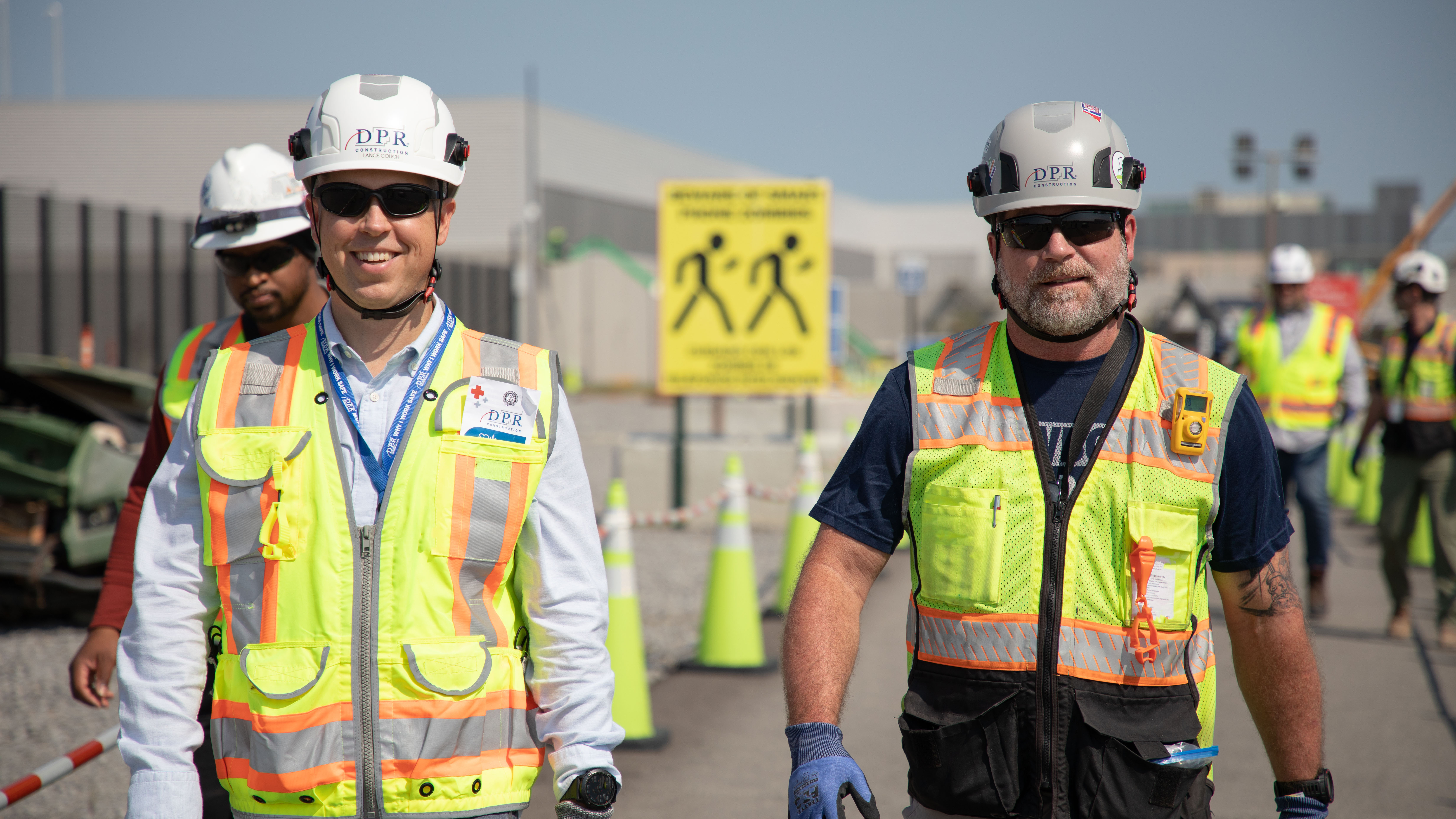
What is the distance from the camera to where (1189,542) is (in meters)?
2.63

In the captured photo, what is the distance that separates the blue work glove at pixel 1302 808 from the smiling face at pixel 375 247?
86.2 inches

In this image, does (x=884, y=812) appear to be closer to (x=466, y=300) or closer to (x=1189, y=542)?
(x=1189, y=542)

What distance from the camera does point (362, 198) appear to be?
270cm

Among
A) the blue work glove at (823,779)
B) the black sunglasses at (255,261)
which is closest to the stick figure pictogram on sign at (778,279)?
the black sunglasses at (255,261)

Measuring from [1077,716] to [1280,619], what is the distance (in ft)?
1.74

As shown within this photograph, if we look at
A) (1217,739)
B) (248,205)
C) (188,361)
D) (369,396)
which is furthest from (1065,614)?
(1217,739)

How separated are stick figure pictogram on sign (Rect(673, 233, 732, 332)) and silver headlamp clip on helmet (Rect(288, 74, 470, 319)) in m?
11.0

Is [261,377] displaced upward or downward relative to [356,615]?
upward

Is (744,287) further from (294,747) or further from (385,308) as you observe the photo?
(294,747)

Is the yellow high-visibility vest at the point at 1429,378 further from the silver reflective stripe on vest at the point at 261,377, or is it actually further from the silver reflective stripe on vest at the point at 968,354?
the silver reflective stripe on vest at the point at 261,377

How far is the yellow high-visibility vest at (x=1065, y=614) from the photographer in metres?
2.57

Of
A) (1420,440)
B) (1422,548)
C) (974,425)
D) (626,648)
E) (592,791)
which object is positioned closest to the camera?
(592,791)

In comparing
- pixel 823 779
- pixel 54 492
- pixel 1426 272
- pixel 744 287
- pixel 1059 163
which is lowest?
pixel 823 779

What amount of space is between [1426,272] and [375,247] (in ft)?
25.8
